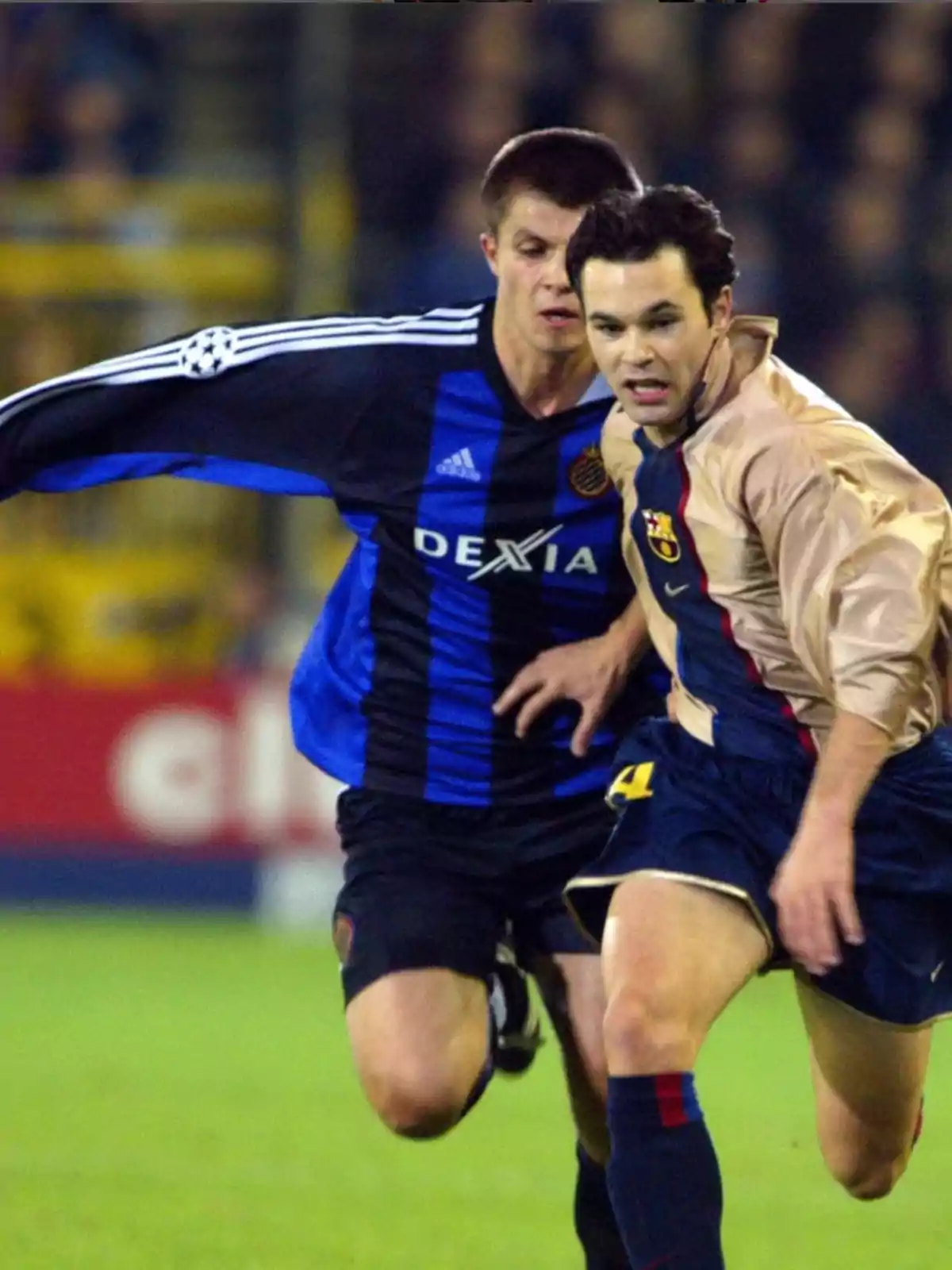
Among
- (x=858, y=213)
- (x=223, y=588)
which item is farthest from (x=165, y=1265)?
(x=858, y=213)

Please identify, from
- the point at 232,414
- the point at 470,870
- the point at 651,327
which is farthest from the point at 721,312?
the point at 470,870

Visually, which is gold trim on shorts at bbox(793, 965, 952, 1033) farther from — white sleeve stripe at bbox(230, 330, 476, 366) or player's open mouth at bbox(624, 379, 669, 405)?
white sleeve stripe at bbox(230, 330, 476, 366)

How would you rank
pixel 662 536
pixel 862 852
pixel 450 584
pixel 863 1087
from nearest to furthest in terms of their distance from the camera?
pixel 862 852 < pixel 662 536 < pixel 863 1087 < pixel 450 584

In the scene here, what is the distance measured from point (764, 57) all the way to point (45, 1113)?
6.53m

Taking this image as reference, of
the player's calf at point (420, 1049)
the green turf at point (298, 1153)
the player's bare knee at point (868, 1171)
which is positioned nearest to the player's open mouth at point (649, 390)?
the player's calf at point (420, 1049)

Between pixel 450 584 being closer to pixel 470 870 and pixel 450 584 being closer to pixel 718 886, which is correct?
pixel 470 870

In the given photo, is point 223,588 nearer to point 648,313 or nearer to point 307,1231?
point 307,1231

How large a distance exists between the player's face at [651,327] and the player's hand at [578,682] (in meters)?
0.75

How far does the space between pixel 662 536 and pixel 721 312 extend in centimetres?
36

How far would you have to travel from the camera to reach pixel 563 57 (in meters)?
11.0

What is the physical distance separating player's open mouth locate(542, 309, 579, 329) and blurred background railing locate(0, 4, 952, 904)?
19.0 ft

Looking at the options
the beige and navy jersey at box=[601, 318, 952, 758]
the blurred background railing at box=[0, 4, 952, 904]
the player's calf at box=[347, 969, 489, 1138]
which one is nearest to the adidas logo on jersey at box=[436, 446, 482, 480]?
the beige and navy jersey at box=[601, 318, 952, 758]

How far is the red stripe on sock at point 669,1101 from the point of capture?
3.60 m

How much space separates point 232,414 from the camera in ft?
15.3
